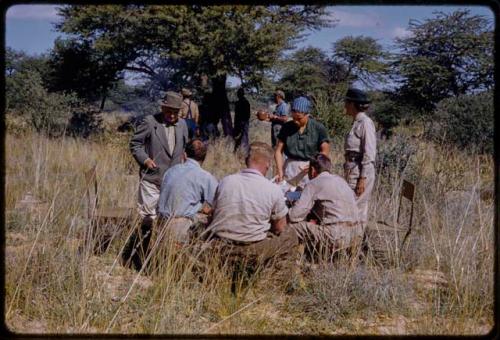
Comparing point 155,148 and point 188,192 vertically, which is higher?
point 155,148

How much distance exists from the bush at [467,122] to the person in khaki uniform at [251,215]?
6923 mm

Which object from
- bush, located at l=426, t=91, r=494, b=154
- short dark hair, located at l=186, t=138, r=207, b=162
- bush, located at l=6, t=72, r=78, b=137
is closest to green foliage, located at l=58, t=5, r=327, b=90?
bush, located at l=6, t=72, r=78, b=137

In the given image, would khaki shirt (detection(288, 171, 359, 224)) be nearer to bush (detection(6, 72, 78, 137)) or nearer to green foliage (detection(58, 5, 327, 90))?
bush (detection(6, 72, 78, 137))

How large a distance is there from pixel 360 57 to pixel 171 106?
25.5 metres

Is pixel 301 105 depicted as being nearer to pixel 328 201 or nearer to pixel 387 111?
pixel 328 201

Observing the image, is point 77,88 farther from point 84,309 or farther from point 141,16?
point 84,309

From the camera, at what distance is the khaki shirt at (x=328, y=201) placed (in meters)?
4.73

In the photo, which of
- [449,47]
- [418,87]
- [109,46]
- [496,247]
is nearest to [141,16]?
[109,46]

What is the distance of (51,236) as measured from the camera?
4.38m

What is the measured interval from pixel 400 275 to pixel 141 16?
39.0 ft

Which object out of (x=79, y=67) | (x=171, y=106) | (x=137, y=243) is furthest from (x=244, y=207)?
(x=79, y=67)

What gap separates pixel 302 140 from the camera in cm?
592

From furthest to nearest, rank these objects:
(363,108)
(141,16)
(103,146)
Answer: (141,16) → (103,146) → (363,108)

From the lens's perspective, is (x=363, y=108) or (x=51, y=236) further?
(x=363, y=108)
